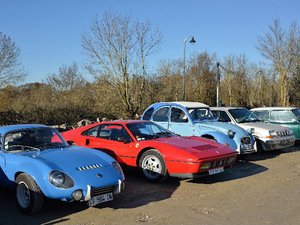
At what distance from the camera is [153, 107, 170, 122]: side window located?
36.9 ft

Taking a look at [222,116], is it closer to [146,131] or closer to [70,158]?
[146,131]

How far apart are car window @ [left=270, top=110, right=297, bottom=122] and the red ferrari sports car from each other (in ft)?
23.0

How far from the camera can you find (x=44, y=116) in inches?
747

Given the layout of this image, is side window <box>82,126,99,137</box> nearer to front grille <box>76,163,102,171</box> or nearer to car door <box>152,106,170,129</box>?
car door <box>152,106,170,129</box>

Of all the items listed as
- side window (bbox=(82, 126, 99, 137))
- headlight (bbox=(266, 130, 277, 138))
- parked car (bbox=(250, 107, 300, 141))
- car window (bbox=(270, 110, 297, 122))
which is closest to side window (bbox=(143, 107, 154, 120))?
side window (bbox=(82, 126, 99, 137))

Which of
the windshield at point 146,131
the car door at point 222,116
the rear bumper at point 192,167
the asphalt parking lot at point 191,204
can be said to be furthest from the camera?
the car door at point 222,116

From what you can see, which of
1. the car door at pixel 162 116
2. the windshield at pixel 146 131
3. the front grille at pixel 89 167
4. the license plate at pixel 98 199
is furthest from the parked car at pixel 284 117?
the license plate at pixel 98 199

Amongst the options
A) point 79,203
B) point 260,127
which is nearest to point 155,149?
point 79,203

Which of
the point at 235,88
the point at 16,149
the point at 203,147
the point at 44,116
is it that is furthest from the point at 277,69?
the point at 16,149

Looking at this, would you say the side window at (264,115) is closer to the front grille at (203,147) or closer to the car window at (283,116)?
the car window at (283,116)

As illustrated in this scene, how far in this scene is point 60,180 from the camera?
5.40 m

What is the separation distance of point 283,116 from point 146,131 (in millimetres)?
7833

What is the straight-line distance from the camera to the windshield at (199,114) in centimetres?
1093

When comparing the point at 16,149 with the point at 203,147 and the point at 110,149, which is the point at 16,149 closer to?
the point at 110,149
